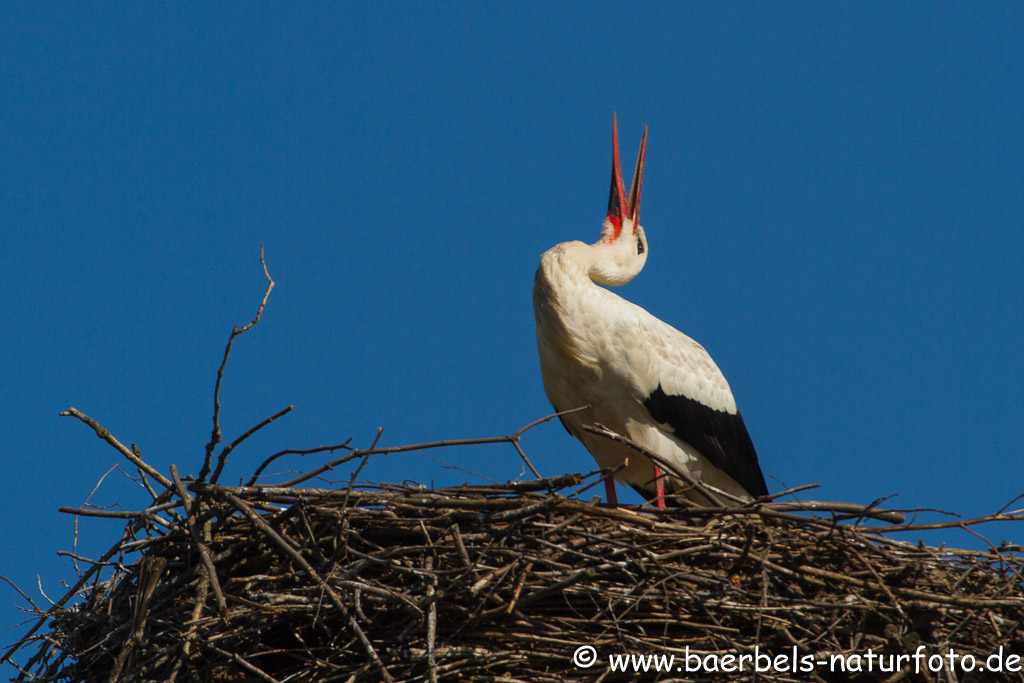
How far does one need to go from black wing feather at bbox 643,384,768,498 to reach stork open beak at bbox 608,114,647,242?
1205mm

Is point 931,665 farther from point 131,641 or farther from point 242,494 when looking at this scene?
point 131,641

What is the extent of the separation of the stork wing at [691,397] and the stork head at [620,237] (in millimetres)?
416

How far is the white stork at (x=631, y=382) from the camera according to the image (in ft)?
19.0

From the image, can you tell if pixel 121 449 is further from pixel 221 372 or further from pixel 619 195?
pixel 619 195

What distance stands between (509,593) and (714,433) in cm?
234

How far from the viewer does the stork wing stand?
5.82 metres

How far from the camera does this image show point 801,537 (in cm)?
442

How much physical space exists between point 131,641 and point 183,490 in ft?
1.87

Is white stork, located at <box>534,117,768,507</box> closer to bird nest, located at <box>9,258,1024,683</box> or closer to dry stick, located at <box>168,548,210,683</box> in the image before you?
bird nest, located at <box>9,258,1024,683</box>

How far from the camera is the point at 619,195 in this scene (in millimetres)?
6801

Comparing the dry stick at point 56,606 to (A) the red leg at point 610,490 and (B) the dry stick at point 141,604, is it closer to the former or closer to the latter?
(B) the dry stick at point 141,604

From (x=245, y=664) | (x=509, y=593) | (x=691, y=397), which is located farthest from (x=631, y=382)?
(x=245, y=664)

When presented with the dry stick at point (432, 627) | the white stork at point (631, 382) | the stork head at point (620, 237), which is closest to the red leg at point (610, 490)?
the white stork at point (631, 382)

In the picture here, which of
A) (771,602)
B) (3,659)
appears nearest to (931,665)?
(771,602)
